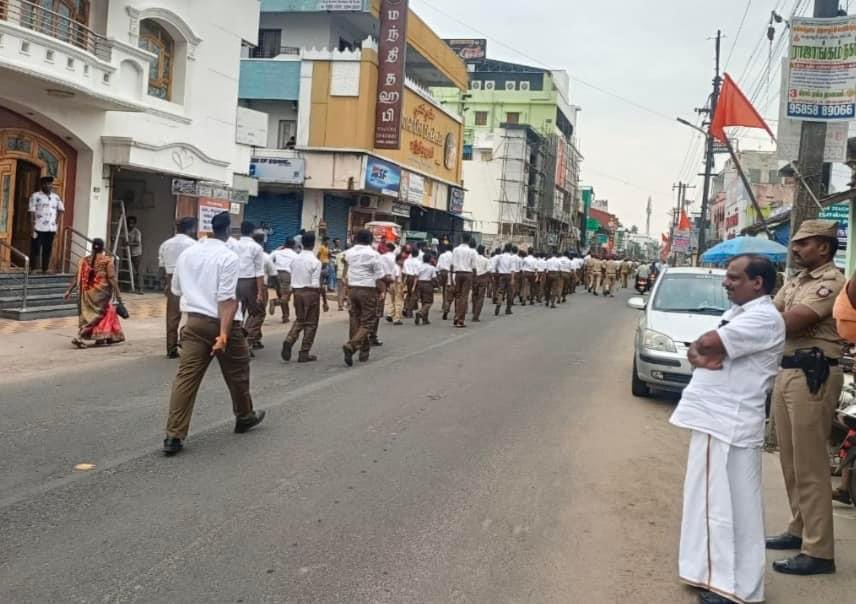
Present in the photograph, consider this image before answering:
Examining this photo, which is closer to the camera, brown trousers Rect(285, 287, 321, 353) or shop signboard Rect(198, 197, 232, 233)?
brown trousers Rect(285, 287, 321, 353)

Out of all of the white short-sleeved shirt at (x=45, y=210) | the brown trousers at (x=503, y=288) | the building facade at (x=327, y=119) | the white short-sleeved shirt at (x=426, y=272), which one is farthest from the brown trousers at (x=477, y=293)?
the building facade at (x=327, y=119)

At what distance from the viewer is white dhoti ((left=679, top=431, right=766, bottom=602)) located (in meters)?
4.00

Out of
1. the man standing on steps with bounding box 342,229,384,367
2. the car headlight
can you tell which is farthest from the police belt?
the man standing on steps with bounding box 342,229,384,367

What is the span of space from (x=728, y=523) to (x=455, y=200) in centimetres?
3882

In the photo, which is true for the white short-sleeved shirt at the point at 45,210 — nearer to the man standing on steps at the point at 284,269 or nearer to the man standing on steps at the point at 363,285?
the man standing on steps at the point at 284,269

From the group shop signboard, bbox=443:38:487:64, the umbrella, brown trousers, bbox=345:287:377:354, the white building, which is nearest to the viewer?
brown trousers, bbox=345:287:377:354

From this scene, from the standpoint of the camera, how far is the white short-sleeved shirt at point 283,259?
14852 millimetres

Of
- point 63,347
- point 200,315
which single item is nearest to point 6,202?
point 63,347

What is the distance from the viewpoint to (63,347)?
11922 millimetres

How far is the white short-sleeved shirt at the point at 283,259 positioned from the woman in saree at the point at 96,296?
11.2ft

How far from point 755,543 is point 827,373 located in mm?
1126

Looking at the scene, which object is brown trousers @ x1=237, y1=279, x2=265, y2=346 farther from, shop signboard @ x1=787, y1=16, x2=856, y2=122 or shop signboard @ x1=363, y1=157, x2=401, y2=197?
shop signboard @ x1=363, y1=157, x2=401, y2=197

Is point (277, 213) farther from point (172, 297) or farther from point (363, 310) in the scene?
point (172, 297)

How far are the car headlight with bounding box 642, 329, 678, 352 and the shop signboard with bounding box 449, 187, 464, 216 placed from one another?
32429 mm
